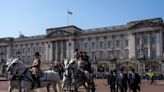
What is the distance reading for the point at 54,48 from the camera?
111 m

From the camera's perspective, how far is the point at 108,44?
9850 cm

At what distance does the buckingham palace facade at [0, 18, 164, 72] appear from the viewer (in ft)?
280

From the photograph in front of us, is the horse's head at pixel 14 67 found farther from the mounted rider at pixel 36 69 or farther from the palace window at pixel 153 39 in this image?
the palace window at pixel 153 39

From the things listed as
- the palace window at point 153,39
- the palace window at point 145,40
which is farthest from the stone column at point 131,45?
the palace window at point 153,39

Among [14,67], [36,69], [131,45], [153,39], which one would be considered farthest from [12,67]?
[131,45]

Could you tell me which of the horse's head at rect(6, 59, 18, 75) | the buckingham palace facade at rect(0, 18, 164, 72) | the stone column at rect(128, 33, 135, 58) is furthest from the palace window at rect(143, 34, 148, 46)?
the horse's head at rect(6, 59, 18, 75)

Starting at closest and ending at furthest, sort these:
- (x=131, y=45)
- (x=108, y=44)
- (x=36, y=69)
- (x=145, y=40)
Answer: (x=36, y=69) < (x=145, y=40) < (x=131, y=45) < (x=108, y=44)

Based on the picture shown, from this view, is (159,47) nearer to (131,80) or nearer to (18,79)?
(131,80)

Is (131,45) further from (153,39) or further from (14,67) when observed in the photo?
(14,67)

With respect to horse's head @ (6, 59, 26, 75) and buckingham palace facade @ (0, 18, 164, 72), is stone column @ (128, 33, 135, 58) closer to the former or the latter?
buckingham palace facade @ (0, 18, 164, 72)

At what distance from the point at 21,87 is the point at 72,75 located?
3.15 meters

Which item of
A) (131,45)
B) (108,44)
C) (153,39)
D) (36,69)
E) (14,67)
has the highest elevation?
(153,39)

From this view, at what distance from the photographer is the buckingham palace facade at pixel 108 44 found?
8544 centimetres

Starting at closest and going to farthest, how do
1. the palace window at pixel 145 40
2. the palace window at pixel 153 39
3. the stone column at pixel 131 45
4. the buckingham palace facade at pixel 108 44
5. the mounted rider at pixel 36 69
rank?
1. the mounted rider at pixel 36 69
2. the buckingham palace facade at pixel 108 44
3. the palace window at pixel 153 39
4. the palace window at pixel 145 40
5. the stone column at pixel 131 45
